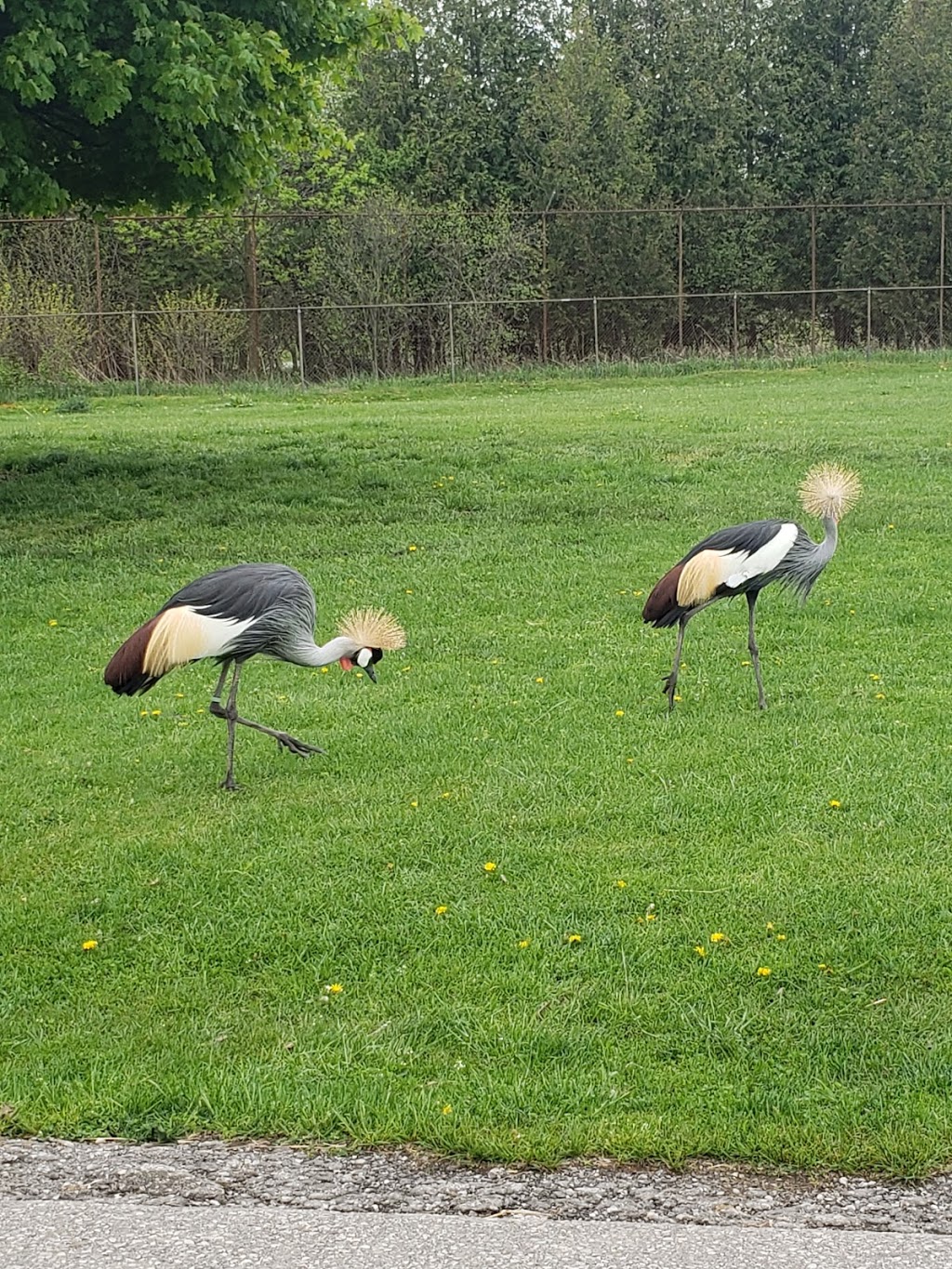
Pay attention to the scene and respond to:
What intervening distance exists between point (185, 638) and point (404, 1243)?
12.0 ft

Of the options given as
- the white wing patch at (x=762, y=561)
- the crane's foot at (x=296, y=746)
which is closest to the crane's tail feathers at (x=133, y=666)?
the crane's foot at (x=296, y=746)

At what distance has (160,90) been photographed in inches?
510

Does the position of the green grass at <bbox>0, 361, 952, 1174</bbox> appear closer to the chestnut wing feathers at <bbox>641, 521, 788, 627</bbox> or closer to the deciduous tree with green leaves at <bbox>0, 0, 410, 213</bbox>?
the chestnut wing feathers at <bbox>641, 521, 788, 627</bbox>

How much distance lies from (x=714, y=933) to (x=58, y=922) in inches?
98.3

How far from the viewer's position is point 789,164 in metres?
40.1

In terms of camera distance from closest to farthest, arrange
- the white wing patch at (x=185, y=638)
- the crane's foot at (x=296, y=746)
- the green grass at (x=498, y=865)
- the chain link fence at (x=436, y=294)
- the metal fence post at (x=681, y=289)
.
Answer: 1. the green grass at (x=498, y=865)
2. the white wing patch at (x=185, y=638)
3. the crane's foot at (x=296, y=746)
4. the chain link fence at (x=436, y=294)
5. the metal fence post at (x=681, y=289)

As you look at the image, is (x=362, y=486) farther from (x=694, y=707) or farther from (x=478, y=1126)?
(x=478, y=1126)

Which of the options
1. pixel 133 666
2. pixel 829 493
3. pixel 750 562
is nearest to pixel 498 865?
pixel 133 666

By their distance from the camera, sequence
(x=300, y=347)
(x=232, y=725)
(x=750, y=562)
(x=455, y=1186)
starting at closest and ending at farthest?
1. (x=455, y=1186)
2. (x=232, y=725)
3. (x=750, y=562)
4. (x=300, y=347)

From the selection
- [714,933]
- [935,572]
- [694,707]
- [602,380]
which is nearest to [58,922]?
[714,933]

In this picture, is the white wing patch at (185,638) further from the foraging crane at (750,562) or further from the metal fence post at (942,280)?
the metal fence post at (942,280)

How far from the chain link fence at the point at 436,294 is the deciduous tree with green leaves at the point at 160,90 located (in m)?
14.7

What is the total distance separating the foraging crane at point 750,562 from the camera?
7941 mm

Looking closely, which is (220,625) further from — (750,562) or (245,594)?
(750,562)
